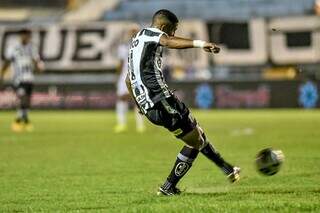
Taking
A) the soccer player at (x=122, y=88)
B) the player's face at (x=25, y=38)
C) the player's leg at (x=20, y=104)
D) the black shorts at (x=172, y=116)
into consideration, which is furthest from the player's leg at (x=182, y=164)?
the player's leg at (x=20, y=104)

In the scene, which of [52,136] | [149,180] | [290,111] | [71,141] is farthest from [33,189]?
[290,111]

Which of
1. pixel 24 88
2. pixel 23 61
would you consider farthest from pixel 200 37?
pixel 23 61

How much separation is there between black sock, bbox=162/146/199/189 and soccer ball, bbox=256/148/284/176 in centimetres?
82

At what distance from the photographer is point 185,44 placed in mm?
9398

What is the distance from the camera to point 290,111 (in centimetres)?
3384

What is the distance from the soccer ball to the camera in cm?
1031

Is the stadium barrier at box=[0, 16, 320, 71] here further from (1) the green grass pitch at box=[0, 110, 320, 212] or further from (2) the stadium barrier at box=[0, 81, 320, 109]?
(1) the green grass pitch at box=[0, 110, 320, 212]

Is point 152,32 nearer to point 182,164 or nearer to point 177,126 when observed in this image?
point 177,126

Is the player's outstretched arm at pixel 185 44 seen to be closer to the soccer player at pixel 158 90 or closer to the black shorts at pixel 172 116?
the soccer player at pixel 158 90

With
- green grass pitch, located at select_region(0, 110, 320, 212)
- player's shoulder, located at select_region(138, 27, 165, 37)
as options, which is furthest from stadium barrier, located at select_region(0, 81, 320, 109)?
player's shoulder, located at select_region(138, 27, 165, 37)

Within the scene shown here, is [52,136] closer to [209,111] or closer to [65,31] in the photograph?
[209,111]

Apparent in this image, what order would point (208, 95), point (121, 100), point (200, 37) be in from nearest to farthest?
point (121, 100)
point (208, 95)
point (200, 37)

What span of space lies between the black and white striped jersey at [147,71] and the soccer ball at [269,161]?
4.57ft

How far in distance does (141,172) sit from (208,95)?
23017 millimetres
